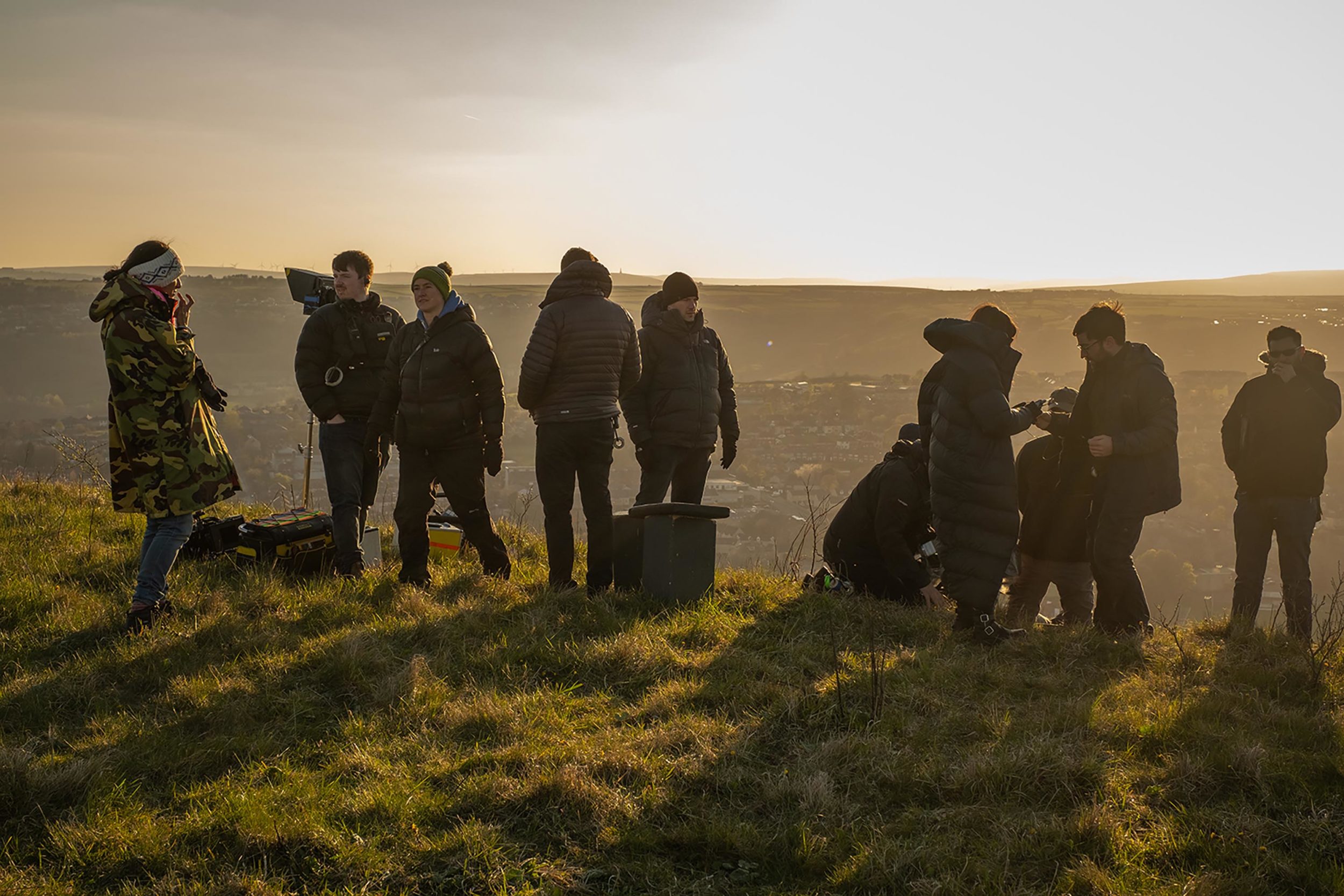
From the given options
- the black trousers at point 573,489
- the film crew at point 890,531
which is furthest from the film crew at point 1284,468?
the black trousers at point 573,489

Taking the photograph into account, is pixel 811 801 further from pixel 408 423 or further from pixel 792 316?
pixel 792 316

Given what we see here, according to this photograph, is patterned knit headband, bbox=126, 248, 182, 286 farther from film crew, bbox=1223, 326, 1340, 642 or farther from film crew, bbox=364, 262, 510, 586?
film crew, bbox=1223, 326, 1340, 642

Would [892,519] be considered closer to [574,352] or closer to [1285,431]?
[574,352]

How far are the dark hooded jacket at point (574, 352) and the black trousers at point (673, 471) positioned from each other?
870 mm

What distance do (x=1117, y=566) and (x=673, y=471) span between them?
3170 mm

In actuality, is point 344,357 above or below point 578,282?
below

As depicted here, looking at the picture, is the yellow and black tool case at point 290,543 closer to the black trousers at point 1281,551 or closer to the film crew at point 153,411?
the film crew at point 153,411

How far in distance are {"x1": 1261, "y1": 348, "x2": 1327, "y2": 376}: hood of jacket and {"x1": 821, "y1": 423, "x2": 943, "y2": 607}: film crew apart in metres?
2.66

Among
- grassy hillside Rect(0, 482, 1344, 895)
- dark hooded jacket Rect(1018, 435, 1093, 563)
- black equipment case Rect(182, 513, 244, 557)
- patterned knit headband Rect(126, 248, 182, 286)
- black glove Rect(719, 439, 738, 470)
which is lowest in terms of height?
grassy hillside Rect(0, 482, 1344, 895)

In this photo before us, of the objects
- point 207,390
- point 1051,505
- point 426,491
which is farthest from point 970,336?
point 207,390

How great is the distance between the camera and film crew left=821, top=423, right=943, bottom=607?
625 cm

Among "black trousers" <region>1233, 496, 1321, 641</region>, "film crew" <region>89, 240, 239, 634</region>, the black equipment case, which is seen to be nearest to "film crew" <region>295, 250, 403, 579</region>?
the black equipment case

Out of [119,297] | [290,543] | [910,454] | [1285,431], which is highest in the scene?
[119,297]

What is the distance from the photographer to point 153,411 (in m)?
4.93
